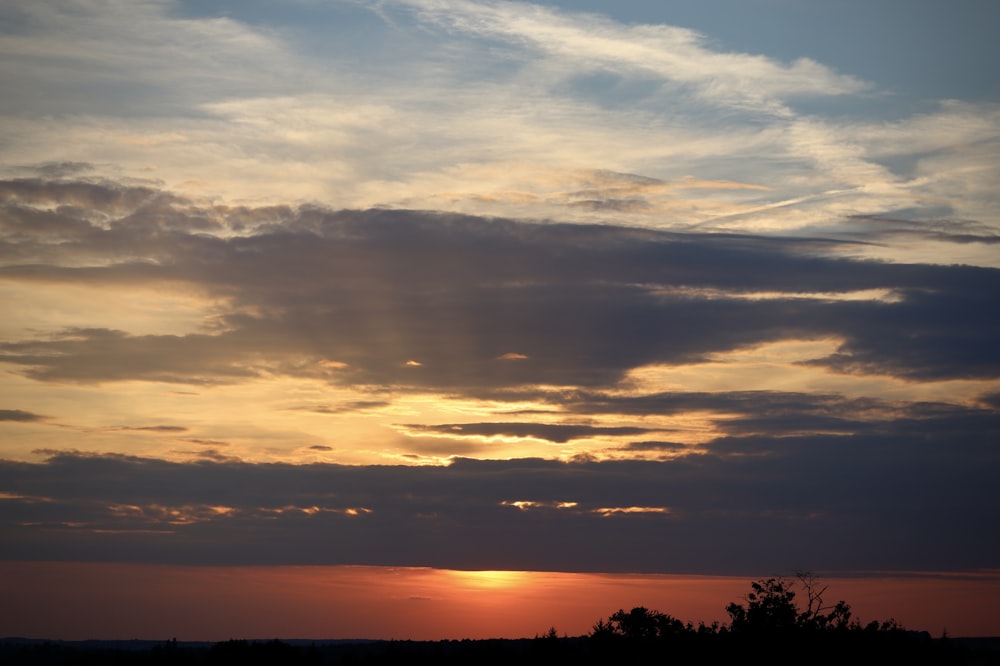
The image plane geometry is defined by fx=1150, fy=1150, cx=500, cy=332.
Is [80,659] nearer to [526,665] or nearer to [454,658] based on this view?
[454,658]

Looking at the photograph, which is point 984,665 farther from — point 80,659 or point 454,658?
point 80,659

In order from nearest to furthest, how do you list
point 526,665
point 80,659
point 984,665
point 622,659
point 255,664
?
point 984,665
point 622,659
point 526,665
point 255,664
point 80,659

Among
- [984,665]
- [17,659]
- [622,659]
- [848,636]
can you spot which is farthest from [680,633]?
[17,659]

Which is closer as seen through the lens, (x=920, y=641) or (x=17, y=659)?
(x=920, y=641)

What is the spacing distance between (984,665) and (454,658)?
55680 millimetres

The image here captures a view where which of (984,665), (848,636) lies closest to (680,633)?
(848,636)

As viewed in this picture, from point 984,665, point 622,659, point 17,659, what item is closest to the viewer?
point 984,665

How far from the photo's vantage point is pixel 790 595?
248 ft

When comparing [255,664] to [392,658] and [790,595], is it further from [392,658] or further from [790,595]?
[790,595]

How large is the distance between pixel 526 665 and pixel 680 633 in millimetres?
24032

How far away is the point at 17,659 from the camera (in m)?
191

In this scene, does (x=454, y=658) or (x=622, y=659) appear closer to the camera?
(x=622, y=659)

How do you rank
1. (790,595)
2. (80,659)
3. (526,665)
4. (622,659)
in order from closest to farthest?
1. (790,595)
2. (622,659)
3. (526,665)
4. (80,659)

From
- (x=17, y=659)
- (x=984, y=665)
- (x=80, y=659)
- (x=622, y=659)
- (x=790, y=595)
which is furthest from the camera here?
(x=17, y=659)
